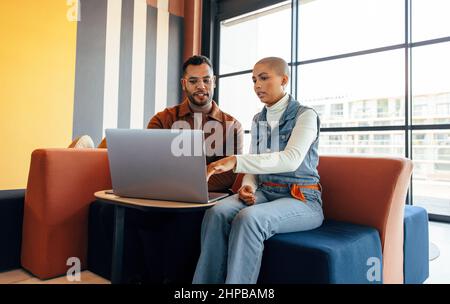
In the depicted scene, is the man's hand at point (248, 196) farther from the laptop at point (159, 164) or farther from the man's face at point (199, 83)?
the man's face at point (199, 83)

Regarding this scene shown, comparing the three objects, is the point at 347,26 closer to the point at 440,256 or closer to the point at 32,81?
the point at 440,256

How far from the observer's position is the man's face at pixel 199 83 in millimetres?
1808

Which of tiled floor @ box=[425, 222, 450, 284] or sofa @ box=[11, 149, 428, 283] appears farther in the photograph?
tiled floor @ box=[425, 222, 450, 284]

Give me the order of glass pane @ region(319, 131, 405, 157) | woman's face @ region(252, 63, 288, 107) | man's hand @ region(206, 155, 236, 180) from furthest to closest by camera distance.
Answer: glass pane @ region(319, 131, 405, 157) < woman's face @ region(252, 63, 288, 107) < man's hand @ region(206, 155, 236, 180)

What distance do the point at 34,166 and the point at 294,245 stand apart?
4.57ft

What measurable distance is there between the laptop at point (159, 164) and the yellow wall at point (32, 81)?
261 cm

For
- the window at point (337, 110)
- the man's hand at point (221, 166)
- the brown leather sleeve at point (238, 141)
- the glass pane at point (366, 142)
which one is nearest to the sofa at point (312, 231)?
the brown leather sleeve at point (238, 141)

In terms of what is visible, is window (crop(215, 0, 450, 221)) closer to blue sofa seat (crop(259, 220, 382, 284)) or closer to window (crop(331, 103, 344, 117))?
window (crop(331, 103, 344, 117))

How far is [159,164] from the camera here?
1.11m

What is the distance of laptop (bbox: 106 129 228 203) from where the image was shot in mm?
1050

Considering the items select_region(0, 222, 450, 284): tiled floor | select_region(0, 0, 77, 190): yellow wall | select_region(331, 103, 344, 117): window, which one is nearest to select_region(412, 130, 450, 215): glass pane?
select_region(331, 103, 344, 117): window

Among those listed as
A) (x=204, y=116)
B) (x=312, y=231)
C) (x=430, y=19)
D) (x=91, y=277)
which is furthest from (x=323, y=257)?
(x=430, y=19)

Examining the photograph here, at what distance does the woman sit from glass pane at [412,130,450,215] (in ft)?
7.02

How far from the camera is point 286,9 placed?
4527mm
